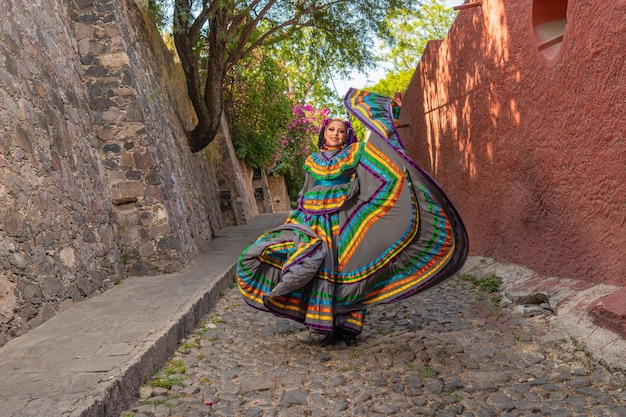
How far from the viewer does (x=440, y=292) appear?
625 centimetres

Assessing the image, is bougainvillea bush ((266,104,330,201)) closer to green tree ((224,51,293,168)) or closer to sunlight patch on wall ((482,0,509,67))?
green tree ((224,51,293,168))

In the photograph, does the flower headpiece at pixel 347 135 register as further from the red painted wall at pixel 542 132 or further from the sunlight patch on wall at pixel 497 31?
the sunlight patch on wall at pixel 497 31

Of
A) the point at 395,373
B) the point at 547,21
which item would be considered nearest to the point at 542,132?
the point at 547,21

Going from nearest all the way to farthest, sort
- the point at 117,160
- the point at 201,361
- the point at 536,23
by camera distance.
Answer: the point at 201,361 → the point at 536,23 → the point at 117,160

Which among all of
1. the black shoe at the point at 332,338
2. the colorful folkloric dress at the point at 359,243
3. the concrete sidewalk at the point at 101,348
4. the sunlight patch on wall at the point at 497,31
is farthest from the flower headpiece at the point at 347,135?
the sunlight patch on wall at the point at 497,31

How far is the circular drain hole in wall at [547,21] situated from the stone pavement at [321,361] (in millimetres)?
1859

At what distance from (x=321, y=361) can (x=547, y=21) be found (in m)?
3.32

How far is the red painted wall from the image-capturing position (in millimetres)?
4059

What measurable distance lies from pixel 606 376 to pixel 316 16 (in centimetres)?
887

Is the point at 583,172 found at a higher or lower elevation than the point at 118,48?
lower

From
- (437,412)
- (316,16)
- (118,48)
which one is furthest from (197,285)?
(316,16)

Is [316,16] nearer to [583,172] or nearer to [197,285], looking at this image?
[197,285]

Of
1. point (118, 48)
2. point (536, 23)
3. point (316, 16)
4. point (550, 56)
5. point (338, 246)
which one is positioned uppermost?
point (316, 16)

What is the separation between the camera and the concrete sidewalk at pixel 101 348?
117 inches
